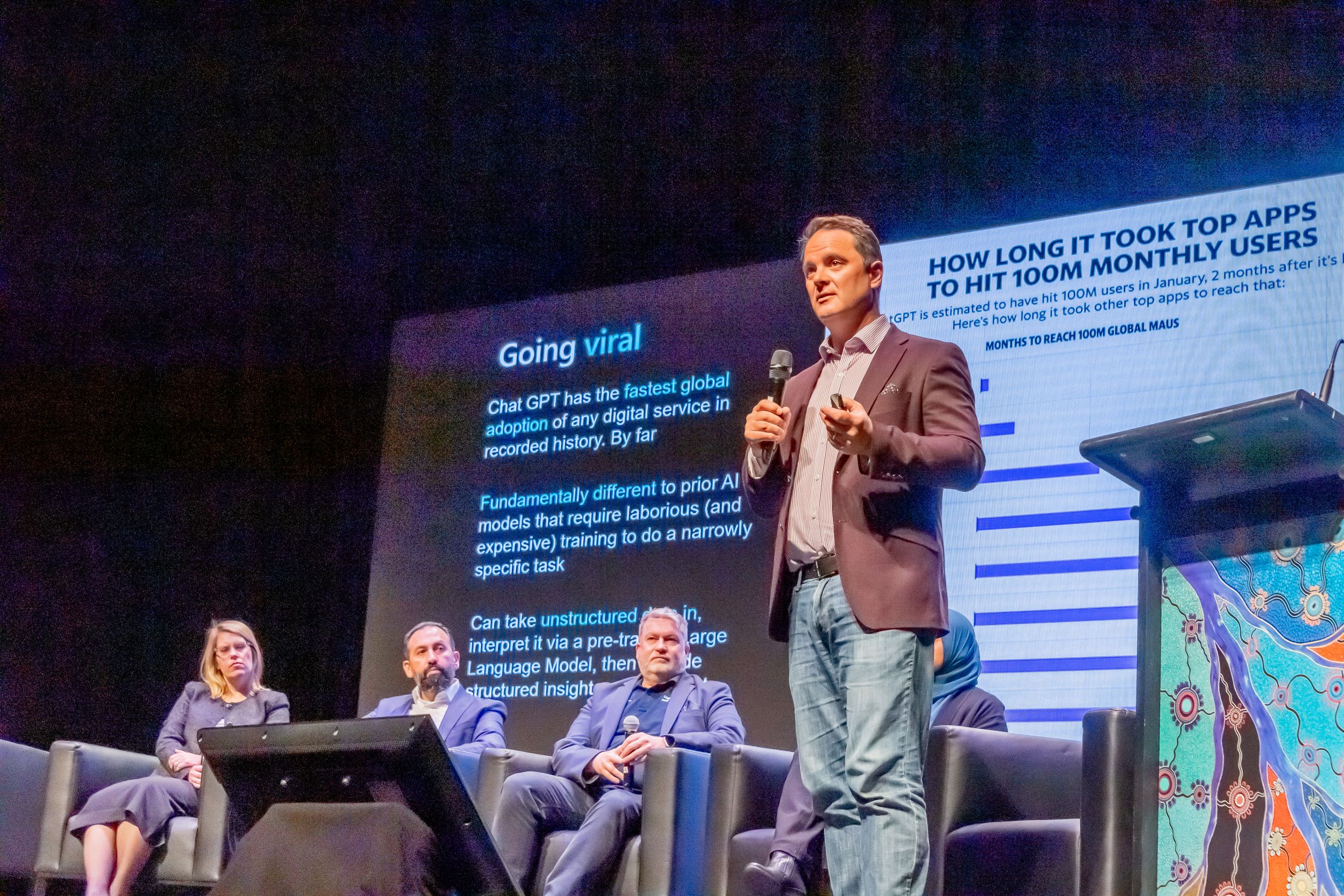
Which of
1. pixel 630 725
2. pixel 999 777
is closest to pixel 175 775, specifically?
pixel 630 725

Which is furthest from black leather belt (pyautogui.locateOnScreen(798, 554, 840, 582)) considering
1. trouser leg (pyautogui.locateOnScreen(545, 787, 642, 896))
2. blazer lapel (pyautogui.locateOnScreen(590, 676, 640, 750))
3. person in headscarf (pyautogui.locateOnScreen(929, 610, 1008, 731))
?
blazer lapel (pyautogui.locateOnScreen(590, 676, 640, 750))

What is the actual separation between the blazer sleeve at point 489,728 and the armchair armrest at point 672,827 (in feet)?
2.83

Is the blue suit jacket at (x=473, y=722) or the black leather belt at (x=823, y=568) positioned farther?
the blue suit jacket at (x=473, y=722)

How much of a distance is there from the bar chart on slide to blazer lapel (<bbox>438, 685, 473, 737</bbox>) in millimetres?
1605

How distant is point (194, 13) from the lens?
5.08m

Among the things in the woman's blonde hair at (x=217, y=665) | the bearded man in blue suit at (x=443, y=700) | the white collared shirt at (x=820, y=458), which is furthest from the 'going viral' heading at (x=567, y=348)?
the white collared shirt at (x=820, y=458)

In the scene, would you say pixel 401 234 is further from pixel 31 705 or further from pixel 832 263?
pixel 832 263

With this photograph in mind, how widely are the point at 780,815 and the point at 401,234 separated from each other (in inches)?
137

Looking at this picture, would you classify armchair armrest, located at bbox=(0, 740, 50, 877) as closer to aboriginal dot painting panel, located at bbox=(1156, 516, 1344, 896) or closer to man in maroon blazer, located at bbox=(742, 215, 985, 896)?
man in maroon blazer, located at bbox=(742, 215, 985, 896)

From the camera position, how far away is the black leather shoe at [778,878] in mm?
3191

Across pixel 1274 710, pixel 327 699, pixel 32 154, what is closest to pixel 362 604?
pixel 327 699

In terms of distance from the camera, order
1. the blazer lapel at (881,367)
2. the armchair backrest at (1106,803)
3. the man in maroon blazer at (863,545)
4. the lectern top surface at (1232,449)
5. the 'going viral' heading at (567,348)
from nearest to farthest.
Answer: the lectern top surface at (1232,449)
the man in maroon blazer at (863,545)
the blazer lapel at (881,367)
the armchair backrest at (1106,803)
the 'going viral' heading at (567,348)

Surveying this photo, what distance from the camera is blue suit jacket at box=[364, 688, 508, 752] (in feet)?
14.6

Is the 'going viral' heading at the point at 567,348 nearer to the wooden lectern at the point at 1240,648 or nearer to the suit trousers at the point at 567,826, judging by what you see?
the suit trousers at the point at 567,826
